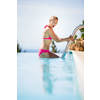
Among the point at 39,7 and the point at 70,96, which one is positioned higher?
the point at 39,7

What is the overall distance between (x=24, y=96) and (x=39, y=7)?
899 cm
